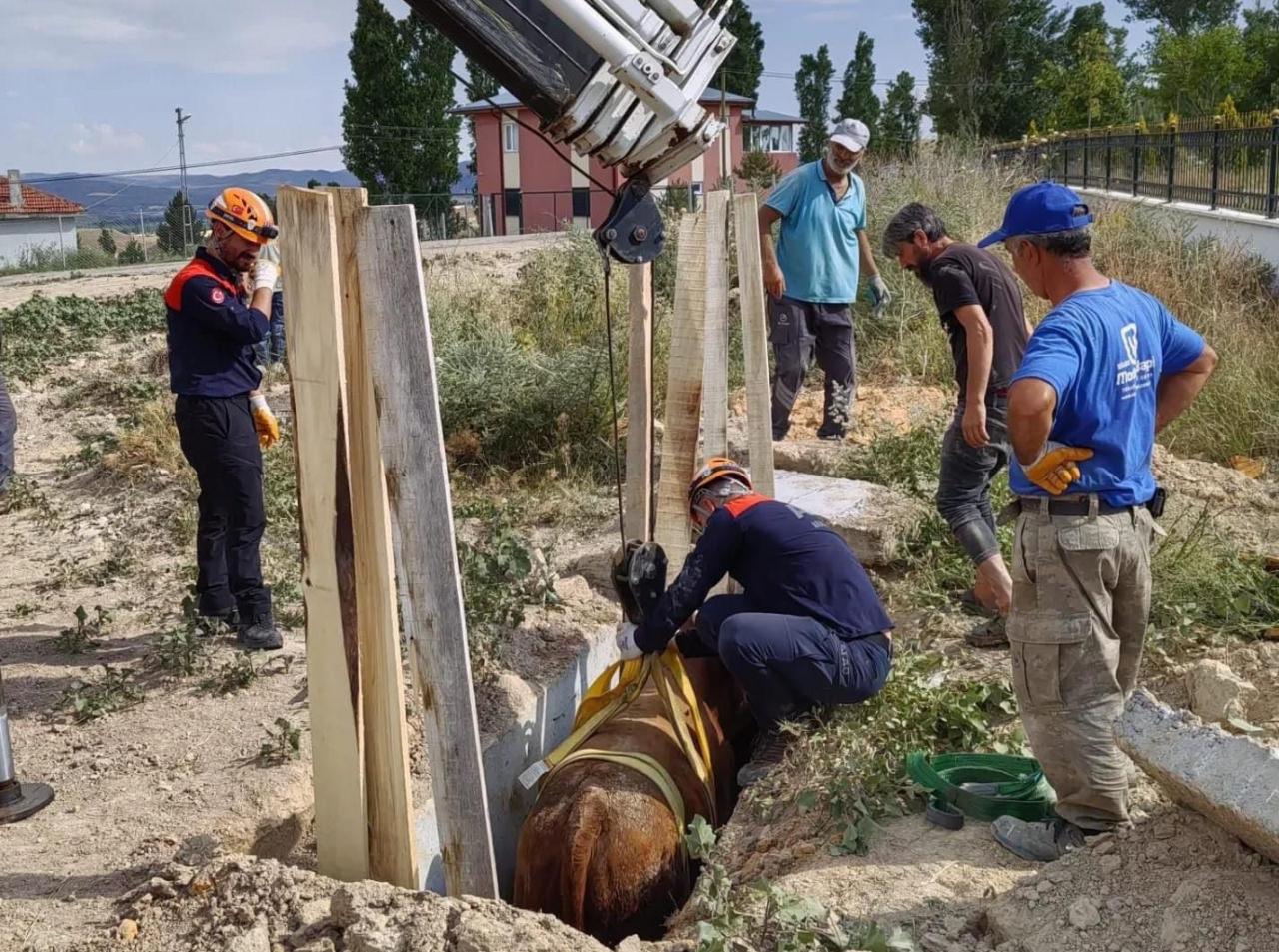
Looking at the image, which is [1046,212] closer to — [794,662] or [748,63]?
[794,662]

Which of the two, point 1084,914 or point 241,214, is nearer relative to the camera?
point 1084,914

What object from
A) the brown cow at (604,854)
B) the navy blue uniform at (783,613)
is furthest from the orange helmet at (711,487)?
the brown cow at (604,854)

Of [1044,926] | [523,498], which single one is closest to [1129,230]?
[523,498]

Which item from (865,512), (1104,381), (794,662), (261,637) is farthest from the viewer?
(865,512)

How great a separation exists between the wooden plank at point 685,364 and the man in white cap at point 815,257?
82.2 inches

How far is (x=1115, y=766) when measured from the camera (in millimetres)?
3309

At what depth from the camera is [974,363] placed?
→ 4898 mm

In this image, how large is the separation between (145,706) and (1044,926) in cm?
349

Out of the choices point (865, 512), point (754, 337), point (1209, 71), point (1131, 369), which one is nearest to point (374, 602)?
point (1131, 369)

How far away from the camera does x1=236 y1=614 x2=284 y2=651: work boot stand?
535 centimetres

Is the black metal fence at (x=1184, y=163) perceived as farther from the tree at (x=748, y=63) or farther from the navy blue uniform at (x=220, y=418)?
the tree at (x=748, y=63)

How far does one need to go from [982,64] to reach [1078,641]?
127 ft

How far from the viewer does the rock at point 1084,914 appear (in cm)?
289

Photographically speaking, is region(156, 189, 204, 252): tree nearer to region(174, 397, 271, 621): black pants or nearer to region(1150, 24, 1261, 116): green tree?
region(1150, 24, 1261, 116): green tree
